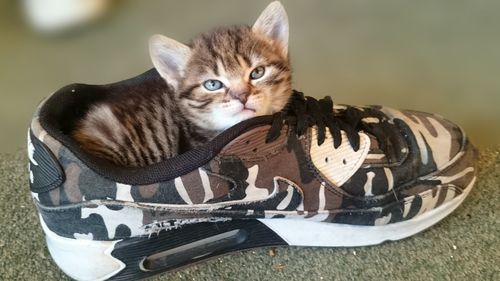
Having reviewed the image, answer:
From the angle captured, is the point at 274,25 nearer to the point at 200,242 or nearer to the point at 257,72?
the point at 257,72

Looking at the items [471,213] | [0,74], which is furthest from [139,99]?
[0,74]

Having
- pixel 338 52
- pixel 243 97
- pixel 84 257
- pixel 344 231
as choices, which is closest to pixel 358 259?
pixel 344 231


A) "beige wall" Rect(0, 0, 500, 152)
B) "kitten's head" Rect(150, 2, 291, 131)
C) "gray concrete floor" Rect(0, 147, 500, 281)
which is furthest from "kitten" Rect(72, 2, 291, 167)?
"beige wall" Rect(0, 0, 500, 152)

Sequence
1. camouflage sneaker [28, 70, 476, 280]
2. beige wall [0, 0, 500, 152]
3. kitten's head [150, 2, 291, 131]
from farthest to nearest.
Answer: beige wall [0, 0, 500, 152] < kitten's head [150, 2, 291, 131] < camouflage sneaker [28, 70, 476, 280]

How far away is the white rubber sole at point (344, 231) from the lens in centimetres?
92

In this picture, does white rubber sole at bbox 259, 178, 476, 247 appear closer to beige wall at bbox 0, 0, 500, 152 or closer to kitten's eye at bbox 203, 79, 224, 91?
kitten's eye at bbox 203, 79, 224, 91

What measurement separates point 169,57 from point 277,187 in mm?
290

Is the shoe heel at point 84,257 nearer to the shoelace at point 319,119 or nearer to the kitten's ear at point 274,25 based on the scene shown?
the shoelace at point 319,119

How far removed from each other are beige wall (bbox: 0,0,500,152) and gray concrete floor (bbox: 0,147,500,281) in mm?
276

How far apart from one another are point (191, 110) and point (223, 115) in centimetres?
6

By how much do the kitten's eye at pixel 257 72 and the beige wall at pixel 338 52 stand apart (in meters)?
0.50

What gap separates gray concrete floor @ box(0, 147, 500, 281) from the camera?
905 mm

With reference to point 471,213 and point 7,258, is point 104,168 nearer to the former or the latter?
point 7,258

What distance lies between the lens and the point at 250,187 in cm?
84
